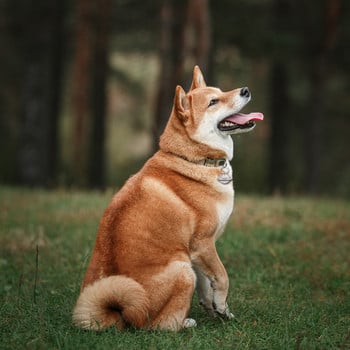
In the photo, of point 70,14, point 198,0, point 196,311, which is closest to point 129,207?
point 196,311

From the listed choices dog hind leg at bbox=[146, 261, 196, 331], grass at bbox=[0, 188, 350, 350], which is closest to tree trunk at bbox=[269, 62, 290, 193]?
grass at bbox=[0, 188, 350, 350]

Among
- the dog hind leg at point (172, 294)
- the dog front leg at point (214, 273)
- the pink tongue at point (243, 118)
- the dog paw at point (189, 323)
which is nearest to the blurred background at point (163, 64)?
the pink tongue at point (243, 118)

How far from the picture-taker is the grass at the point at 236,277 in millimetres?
4512

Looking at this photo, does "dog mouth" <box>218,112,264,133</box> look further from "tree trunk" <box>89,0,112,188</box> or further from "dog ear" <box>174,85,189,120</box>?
"tree trunk" <box>89,0,112,188</box>

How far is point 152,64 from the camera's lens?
28734 mm

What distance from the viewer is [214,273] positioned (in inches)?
193

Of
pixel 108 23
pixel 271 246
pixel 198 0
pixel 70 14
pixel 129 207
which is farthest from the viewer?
pixel 70 14

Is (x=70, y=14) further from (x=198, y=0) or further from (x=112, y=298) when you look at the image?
→ (x=112, y=298)

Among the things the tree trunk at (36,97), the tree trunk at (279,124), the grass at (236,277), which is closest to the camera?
the grass at (236,277)

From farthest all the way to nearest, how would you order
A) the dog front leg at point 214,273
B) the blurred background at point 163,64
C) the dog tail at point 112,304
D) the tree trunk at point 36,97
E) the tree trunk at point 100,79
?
1. the tree trunk at point 100,79
2. the blurred background at point 163,64
3. the tree trunk at point 36,97
4. the dog front leg at point 214,273
5. the dog tail at point 112,304

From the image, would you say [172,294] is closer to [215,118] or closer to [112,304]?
[112,304]

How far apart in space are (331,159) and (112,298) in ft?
70.2

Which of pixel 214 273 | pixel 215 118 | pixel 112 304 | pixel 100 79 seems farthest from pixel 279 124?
pixel 112 304

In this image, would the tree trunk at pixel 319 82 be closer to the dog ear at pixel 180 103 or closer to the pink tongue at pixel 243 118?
the pink tongue at pixel 243 118
